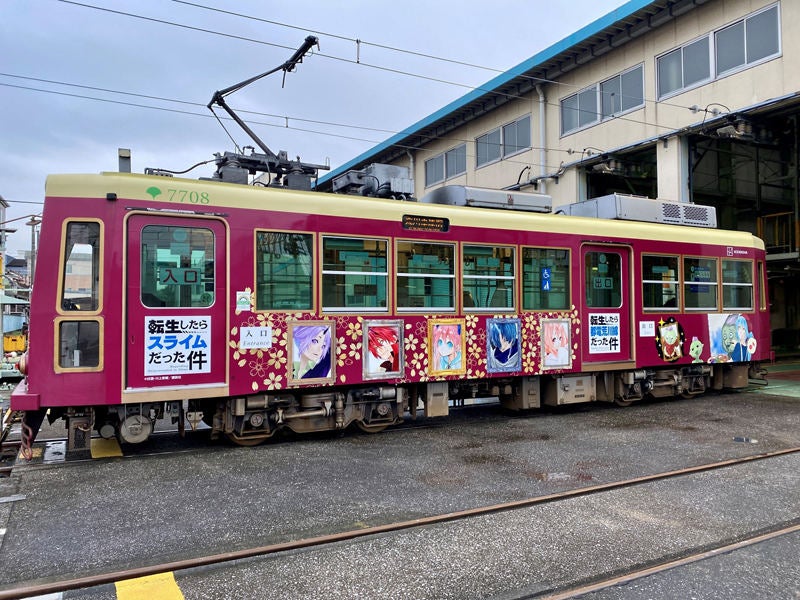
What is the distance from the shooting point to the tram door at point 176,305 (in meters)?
6.34

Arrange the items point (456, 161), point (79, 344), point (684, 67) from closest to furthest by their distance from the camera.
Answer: point (79, 344), point (684, 67), point (456, 161)

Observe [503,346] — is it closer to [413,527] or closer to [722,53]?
[413,527]

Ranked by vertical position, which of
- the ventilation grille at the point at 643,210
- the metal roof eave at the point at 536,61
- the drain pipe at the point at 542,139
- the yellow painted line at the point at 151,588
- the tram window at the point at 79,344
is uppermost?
the metal roof eave at the point at 536,61

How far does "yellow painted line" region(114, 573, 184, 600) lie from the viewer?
338 cm

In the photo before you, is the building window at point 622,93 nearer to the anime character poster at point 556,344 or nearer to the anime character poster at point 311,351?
the anime character poster at point 556,344

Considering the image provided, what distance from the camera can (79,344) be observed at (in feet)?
20.1

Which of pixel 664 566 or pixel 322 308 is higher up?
pixel 322 308

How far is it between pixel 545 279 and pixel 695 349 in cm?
391

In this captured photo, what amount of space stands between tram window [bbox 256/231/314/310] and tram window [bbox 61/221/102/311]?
5.78 ft

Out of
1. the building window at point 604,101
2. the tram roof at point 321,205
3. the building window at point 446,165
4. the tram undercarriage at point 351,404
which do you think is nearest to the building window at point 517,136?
the building window at point 604,101

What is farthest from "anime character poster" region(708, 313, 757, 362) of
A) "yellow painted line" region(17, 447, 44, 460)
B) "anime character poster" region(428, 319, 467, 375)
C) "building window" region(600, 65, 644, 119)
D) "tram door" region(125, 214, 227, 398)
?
"yellow painted line" region(17, 447, 44, 460)

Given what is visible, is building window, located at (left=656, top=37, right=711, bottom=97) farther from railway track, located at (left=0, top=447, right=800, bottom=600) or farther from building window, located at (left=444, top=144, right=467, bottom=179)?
railway track, located at (left=0, top=447, right=800, bottom=600)

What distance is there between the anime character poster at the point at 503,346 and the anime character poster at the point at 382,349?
151cm

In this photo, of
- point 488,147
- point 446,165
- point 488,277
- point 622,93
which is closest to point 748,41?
point 622,93
